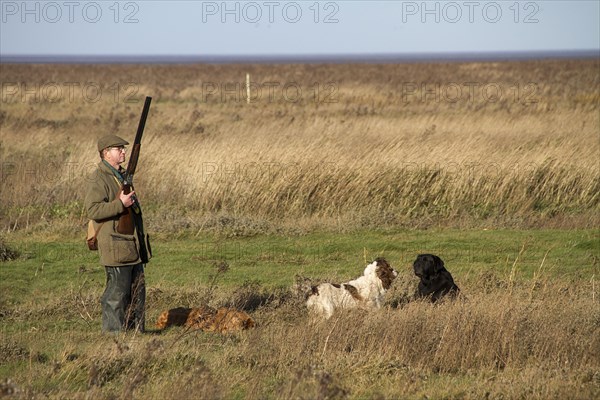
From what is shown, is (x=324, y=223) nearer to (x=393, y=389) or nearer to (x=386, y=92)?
(x=393, y=389)

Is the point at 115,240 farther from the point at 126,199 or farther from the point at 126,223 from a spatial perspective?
the point at 126,199

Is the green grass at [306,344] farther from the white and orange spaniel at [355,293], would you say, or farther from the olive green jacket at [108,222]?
the olive green jacket at [108,222]

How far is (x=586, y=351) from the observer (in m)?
7.17

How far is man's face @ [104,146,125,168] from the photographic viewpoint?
7404mm

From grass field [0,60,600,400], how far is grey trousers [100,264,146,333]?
0.80 ft

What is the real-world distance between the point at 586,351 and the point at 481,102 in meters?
26.3

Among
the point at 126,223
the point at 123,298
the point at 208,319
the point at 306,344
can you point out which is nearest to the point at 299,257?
the point at 208,319

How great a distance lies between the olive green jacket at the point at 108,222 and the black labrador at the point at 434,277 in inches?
112

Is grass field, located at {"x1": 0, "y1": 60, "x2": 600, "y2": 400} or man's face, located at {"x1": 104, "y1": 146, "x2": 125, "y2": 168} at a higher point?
man's face, located at {"x1": 104, "y1": 146, "x2": 125, "y2": 168}

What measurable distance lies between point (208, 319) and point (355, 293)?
4.58 ft

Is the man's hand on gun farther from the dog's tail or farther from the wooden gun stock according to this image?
the dog's tail

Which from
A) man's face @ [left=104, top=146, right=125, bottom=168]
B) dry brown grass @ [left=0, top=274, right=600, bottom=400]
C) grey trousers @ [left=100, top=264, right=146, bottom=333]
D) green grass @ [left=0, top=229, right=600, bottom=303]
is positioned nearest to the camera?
dry brown grass @ [left=0, top=274, right=600, bottom=400]

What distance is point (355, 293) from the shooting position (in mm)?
8336

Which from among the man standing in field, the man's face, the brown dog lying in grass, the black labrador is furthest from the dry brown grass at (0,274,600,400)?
the man's face
